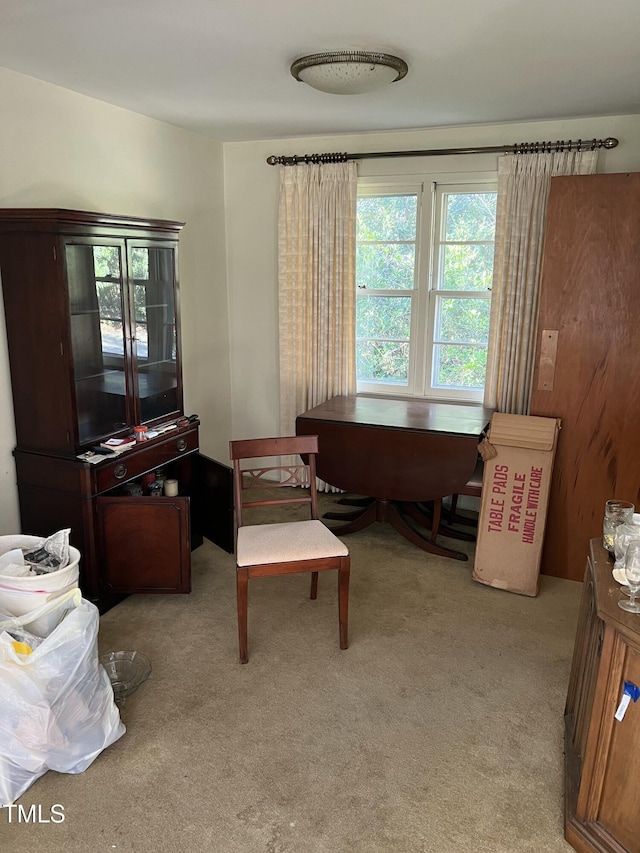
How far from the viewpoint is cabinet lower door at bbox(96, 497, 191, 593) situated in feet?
9.29

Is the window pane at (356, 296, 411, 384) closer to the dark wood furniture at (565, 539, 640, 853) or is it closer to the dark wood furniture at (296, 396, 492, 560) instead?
the dark wood furniture at (296, 396, 492, 560)

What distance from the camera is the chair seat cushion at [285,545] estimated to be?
8.18 feet

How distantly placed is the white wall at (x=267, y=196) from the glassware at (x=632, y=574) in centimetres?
250

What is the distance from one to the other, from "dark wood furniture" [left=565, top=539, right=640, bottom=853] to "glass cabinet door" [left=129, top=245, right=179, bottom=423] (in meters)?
2.17

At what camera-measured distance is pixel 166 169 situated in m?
3.66

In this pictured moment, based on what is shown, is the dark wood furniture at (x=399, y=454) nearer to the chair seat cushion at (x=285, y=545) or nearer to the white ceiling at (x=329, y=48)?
the chair seat cushion at (x=285, y=545)

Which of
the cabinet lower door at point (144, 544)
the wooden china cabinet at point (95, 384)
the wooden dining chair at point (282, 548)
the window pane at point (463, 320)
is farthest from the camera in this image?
the window pane at point (463, 320)

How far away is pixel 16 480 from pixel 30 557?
622mm

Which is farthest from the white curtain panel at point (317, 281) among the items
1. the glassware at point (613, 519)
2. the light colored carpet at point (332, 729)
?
the glassware at point (613, 519)

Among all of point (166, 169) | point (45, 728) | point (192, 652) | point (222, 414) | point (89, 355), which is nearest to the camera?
point (45, 728)

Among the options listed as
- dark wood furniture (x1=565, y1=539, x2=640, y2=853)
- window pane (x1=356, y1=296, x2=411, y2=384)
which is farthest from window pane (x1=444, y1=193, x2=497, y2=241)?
dark wood furniture (x1=565, y1=539, x2=640, y2=853)

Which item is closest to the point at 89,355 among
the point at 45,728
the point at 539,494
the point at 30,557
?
the point at 30,557

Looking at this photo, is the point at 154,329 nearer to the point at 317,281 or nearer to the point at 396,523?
the point at 317,281

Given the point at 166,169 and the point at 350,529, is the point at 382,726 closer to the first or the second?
the point at 350,529
